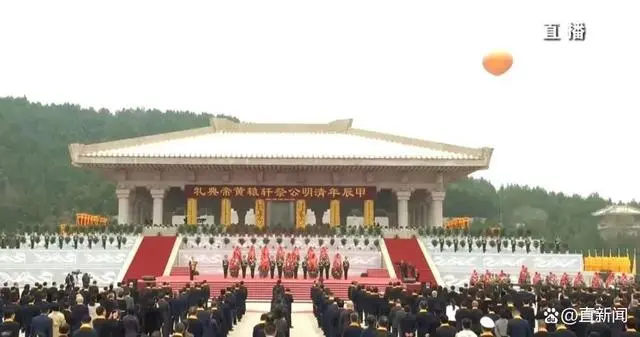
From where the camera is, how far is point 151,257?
29984mm

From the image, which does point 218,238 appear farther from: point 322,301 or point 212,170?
point 322,301

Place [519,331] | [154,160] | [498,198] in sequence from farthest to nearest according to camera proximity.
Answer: [498,198] < [154,160] < [519,331]

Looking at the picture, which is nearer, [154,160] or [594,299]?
[594,299]

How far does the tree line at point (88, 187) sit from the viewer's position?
60.6m

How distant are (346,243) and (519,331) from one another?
20.5 meters

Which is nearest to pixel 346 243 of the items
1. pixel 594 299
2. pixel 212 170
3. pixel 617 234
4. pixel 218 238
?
pixel 218 238

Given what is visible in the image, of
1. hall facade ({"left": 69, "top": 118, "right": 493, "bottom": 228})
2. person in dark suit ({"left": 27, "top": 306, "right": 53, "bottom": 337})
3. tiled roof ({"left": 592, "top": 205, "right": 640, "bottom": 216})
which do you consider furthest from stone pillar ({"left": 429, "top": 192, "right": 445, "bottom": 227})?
tiled roof ({"left": 592, "top": 205, "right": 640, "bottom": 216})

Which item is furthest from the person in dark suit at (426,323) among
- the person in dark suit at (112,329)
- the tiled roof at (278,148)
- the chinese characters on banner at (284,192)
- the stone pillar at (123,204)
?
the stone pillar at (123,204)

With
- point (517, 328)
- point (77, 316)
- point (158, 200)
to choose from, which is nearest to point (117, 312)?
point (77, 316)

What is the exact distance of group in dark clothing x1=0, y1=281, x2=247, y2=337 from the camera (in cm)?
1167

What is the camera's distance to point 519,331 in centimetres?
1134

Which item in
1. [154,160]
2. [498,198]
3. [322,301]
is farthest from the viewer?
[498,198]

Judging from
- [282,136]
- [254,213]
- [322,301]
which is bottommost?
[322,301]

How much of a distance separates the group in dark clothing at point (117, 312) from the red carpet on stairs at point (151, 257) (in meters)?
8.99
